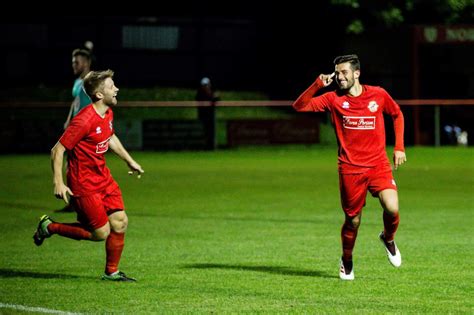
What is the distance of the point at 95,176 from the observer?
1043 centimetres

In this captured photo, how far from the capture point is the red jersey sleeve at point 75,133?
403 inches

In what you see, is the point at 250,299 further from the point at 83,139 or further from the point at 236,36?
the point at 236,36

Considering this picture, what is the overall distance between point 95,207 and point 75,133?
25.9 inches

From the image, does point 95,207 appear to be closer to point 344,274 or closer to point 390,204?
point 344,274

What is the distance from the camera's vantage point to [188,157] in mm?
31297

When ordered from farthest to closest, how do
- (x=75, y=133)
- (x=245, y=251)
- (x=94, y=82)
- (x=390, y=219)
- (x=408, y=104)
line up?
(x=408, y=104), (x=245, y=251), (x=390, y=219), (x=94, y=82), (x=75, y=133)

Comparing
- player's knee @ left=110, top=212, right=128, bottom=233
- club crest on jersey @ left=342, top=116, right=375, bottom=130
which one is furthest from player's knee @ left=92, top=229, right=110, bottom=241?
club crest on jersey @ left=342, top=116, right=375, bottom=130

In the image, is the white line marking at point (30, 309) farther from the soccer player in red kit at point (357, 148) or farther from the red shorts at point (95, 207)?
the soccer player in red kit at point (357, 148)

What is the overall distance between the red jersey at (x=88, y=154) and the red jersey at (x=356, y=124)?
1.72 meters

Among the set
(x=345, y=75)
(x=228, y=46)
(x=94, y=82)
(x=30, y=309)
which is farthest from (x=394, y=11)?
(x=30, y=309)

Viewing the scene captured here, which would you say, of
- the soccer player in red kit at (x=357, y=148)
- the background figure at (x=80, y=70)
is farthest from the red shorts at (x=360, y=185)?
the background figure at (x=80, y=70)

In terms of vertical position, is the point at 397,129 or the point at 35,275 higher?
the point at 397,129

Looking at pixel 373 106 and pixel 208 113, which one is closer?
pixel 373 106

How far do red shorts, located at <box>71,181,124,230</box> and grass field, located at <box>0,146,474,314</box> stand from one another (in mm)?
549
